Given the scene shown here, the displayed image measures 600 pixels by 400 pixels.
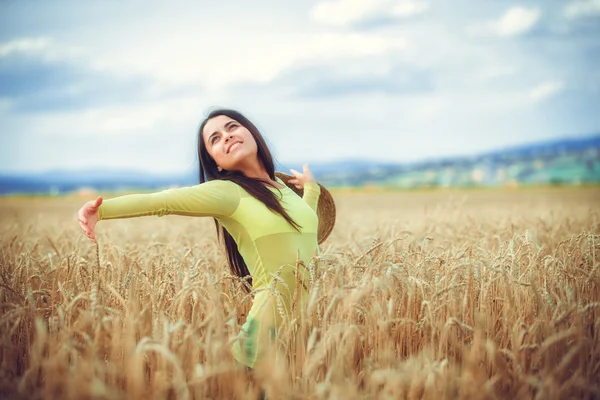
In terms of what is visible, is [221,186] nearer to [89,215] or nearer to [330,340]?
[89,215]

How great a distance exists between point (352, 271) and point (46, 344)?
5.21 ft

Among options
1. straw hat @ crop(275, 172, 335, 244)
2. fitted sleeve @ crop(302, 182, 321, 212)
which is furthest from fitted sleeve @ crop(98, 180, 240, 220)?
straw hat @ crop(275, 172, 335, 244)

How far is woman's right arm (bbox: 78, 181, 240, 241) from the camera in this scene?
8.06 feet

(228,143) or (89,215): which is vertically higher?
(228,143)

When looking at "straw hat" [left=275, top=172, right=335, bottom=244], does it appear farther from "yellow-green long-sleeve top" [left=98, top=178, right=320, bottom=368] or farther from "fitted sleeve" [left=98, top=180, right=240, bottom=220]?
"fitted sleeve" [left=98, top=180, right=240, bottom=220]

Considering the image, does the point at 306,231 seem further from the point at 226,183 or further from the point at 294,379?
the point at 294,379

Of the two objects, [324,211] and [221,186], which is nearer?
[221,186]

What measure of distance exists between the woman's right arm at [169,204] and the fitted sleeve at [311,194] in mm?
718

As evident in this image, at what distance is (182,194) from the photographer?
262 centimetres

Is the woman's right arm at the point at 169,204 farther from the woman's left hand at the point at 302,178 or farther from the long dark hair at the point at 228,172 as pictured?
the woman's left hand at the point at 302,178

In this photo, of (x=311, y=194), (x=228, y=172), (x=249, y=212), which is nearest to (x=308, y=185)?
(x=311, y=194)

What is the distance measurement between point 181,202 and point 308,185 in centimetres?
113

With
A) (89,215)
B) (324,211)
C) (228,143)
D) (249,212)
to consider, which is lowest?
(324,211)

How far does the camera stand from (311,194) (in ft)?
11.4
